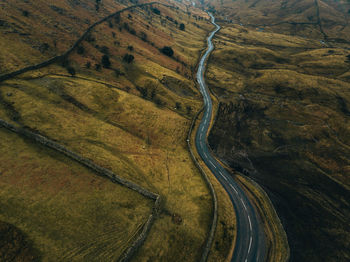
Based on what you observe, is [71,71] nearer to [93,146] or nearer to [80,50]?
[80,50]

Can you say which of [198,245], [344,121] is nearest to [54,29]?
[198,245]

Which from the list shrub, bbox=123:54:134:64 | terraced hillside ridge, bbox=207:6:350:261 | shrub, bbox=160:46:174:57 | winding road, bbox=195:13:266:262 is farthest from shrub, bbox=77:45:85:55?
terraced hillside ridge, bbox=207:6:350:261

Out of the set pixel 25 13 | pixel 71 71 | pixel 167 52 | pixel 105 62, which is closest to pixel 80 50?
pixel 105 62

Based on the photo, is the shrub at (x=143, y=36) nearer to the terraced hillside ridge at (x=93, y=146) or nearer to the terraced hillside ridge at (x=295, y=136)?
the terraced hillside ridge at (x=93, y=146)

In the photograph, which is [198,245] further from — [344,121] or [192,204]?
[344,121]

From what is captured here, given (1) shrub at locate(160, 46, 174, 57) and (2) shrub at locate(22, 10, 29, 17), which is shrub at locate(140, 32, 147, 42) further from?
(2) shrub at locate(22, 10, 29, 17)
